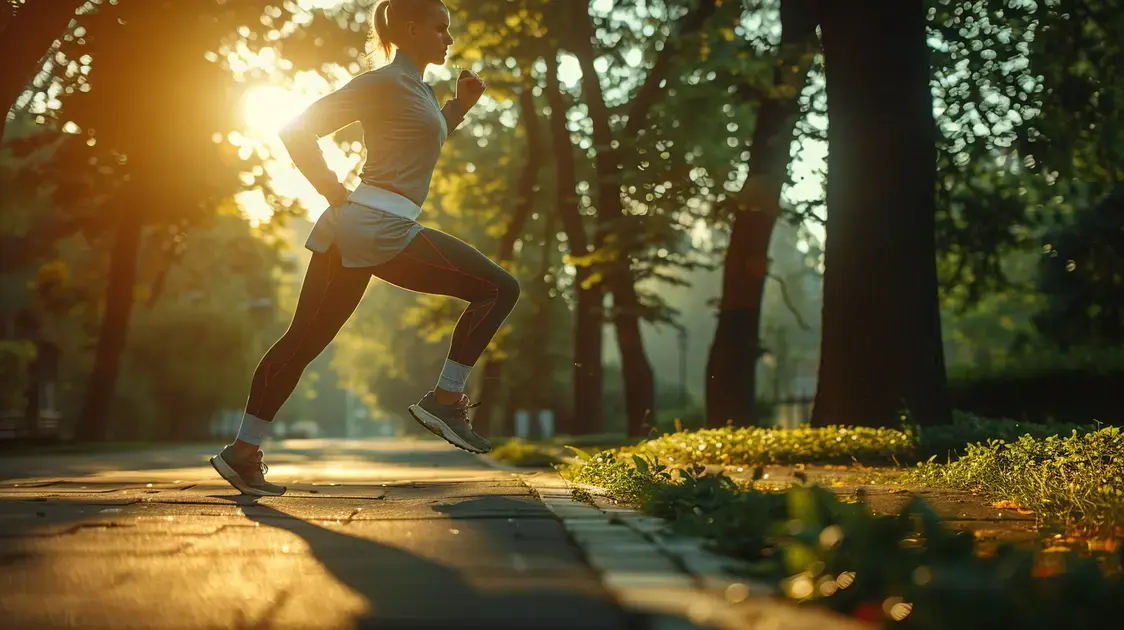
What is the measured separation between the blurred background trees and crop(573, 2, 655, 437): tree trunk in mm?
72

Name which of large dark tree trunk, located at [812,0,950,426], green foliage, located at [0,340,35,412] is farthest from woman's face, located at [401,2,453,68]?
green foliage, located at [0,340,35,412]

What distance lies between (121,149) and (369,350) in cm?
4771

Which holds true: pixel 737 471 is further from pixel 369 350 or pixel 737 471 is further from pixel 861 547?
pixel 369 350

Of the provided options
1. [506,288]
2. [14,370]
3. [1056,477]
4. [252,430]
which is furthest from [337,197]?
[14,370]

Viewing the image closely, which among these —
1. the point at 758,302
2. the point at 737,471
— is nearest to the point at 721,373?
the point at 758,302

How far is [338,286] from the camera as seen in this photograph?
6551 mm

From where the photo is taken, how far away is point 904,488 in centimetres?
739

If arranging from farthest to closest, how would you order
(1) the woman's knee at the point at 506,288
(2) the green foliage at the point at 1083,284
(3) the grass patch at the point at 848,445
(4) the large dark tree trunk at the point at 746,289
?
(2) the green foliage at the point at 1083,284 < (4) the large dark tree trunk at the point at 746,289 < (3) the grass patch at the point at 848,445 < (1) the woman's knee at the point at 506,288

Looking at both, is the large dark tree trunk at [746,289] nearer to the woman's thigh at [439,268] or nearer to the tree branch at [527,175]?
the tree branch at [527,175]

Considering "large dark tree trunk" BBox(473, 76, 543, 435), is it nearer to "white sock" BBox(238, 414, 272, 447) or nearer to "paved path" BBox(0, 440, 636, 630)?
"white sock" BBox(238, 414, 272, 447)

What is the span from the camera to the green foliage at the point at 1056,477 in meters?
5.34

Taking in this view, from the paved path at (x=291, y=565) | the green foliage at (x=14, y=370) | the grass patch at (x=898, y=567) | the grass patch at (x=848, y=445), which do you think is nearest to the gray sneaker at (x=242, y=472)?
the paved path at (x=291, y=565)

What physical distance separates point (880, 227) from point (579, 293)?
1593cm

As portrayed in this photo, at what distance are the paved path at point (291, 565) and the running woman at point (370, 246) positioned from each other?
55cm
